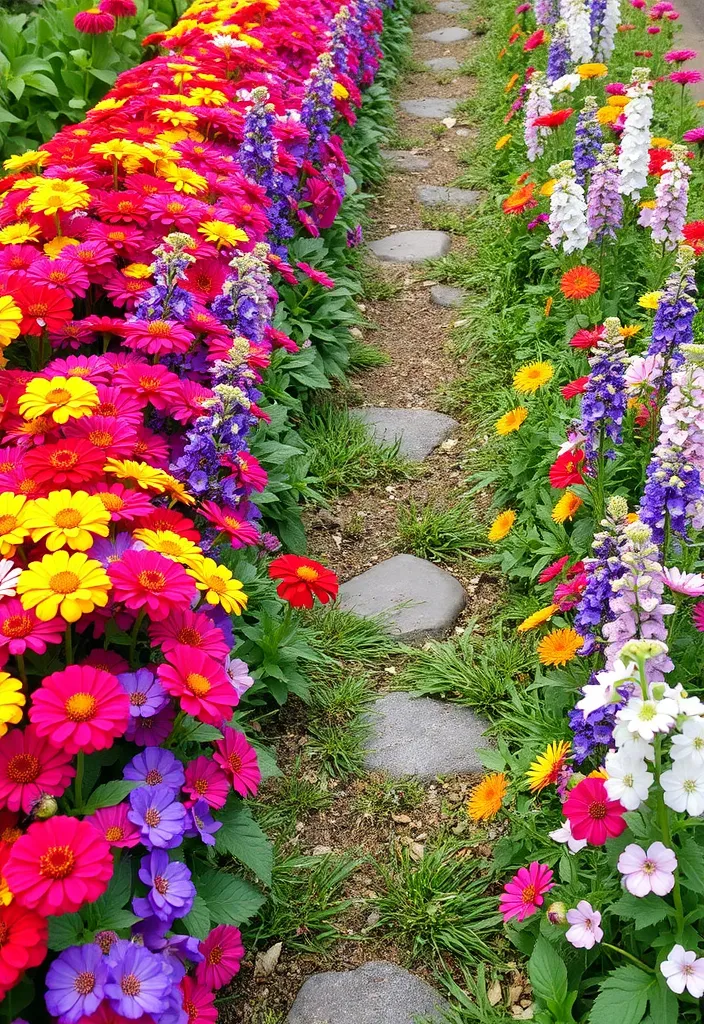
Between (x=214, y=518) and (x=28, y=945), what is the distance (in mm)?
900

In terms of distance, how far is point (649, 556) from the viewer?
155 centimetres

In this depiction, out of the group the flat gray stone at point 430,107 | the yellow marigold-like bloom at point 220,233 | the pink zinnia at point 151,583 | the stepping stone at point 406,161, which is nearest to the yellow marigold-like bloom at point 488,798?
the pink zinnia at point 151,583

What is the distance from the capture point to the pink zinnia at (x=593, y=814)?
5.12 ft

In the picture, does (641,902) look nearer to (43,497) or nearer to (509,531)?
(43,497)

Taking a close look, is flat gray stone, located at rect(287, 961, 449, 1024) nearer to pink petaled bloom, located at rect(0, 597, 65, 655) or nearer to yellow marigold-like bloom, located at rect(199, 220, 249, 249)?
pink petaled bloom, located at rect(0, 597, 65, 655)

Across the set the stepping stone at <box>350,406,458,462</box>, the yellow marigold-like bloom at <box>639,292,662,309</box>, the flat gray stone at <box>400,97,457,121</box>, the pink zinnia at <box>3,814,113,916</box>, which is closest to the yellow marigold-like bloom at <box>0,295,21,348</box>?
the pink zinnia at <box>3,814,113,916</box>

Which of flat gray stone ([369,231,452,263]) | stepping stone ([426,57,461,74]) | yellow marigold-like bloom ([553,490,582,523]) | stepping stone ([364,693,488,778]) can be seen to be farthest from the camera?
stepping stone ([426,57,461,74])

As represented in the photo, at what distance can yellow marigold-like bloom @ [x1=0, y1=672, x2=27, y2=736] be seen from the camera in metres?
1.33

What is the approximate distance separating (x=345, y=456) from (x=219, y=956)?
6.49 feet

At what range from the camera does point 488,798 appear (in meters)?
2.01

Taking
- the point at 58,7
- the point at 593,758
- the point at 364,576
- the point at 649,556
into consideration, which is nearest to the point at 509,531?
the point at 364,576

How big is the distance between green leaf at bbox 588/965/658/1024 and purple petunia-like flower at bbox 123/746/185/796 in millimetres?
756

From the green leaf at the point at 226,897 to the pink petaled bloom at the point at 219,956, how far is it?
0.02 meters

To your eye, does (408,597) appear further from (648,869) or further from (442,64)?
(442,64)
